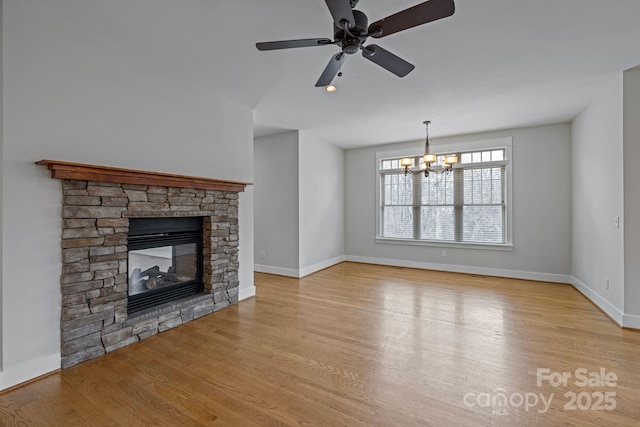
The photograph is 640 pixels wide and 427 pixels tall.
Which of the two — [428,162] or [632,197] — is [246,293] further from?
[632,197]

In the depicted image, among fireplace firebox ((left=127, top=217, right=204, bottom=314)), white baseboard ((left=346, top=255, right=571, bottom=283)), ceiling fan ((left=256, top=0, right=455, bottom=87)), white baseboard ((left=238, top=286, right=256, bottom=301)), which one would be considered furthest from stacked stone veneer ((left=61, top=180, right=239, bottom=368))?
white baseboard ((left=346, top=255, right=571, bottom=283))

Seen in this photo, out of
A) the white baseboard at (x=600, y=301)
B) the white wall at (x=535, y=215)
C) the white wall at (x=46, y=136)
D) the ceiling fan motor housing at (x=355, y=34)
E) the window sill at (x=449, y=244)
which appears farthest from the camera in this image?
the window sill at (x=449, y=244)

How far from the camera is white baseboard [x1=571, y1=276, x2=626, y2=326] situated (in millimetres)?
3171

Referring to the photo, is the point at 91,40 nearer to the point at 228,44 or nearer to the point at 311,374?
the point at 228,44

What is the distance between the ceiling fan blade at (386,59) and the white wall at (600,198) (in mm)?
2765

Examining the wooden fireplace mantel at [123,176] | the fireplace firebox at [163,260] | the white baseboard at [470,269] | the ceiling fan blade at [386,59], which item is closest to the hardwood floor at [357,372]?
the fireplace firebox at [163,260]

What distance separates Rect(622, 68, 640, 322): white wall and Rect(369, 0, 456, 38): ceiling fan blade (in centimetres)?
292

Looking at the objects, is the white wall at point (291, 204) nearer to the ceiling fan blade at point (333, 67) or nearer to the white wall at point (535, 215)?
the white wall at point (535, 215)

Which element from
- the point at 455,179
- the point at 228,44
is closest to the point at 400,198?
the point at 455,179

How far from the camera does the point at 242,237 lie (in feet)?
13.4

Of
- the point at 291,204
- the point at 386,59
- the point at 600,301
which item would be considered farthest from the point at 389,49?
the point at 600,301

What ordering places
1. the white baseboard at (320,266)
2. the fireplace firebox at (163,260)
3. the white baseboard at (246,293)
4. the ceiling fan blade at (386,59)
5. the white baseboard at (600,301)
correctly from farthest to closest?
the white baseboard at (320,266) → the white baseboard at (246,293) → the white baseboard at (600,301) → the fireplace firebox at (163,260) → the ceiling fan blade at (386,59)

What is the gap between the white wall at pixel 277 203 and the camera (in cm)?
543

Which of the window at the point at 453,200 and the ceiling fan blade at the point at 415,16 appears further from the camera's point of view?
the window at the point at 453,200
